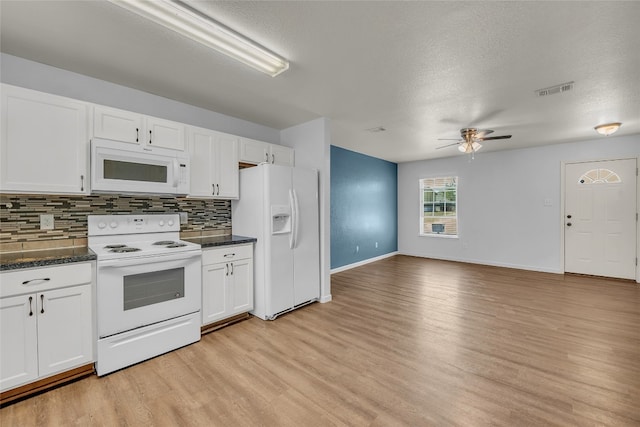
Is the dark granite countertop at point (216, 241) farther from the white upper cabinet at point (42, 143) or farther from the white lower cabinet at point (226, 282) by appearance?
the white upper cabinet at point (42, 143)

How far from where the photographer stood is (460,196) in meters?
6.33

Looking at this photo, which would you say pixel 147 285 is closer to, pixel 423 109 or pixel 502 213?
pixel 423 109

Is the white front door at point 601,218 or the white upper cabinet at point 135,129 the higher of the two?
the white upper cabinet at point 135,129

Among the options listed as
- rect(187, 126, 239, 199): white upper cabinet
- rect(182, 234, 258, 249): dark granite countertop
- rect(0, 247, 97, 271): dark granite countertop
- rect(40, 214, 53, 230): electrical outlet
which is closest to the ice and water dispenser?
rect(182, 234, 258, 249): dark granite countertop

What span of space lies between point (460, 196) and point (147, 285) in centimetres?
632

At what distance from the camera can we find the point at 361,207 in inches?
236

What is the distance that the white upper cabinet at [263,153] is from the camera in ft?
10.9

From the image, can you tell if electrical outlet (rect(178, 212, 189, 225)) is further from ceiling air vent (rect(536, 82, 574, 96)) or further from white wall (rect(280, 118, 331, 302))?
ceiling air vent (rect(536, 82, 574, 96))

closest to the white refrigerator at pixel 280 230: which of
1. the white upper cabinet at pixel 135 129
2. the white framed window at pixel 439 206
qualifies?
the white upper cabinet at pixel 135 129

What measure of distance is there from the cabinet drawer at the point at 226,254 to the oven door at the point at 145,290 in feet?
0.46

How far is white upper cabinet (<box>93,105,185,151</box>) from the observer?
7.66 feet

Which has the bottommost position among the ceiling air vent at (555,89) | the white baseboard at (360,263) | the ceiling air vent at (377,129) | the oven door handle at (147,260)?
the white baseboard at (360,263)

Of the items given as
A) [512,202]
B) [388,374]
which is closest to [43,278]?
[388,374]

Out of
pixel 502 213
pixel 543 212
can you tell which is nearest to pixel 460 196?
pixel 502 213
